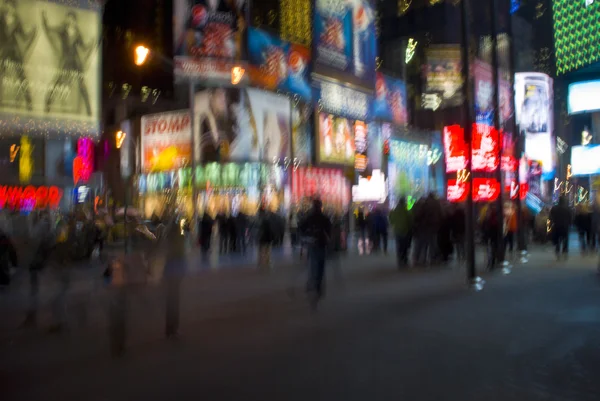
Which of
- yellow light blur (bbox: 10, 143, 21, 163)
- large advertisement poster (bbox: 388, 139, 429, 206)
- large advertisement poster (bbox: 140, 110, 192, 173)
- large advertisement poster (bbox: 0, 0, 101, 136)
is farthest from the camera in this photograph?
large advertisement poster (bbox: 388, 139, 429, 206)

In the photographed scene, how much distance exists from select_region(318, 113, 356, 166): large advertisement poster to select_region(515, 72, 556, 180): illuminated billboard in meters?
16.4

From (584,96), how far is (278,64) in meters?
33.5

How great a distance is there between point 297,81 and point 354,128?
756cm

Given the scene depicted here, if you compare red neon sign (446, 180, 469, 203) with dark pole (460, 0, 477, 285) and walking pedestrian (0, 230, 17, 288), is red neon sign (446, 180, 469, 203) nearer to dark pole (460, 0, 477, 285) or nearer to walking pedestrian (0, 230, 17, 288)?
dark pole (460, 0, 477, 285)

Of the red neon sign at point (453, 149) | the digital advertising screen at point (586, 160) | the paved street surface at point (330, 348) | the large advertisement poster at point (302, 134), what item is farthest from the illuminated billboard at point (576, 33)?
the paved street surface at point (330, 348)

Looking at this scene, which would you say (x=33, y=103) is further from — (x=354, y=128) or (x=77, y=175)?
(x=354, y=128)

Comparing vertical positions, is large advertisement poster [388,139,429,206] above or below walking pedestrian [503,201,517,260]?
above

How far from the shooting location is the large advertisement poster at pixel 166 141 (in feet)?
113

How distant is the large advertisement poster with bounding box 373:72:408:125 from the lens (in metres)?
46.5

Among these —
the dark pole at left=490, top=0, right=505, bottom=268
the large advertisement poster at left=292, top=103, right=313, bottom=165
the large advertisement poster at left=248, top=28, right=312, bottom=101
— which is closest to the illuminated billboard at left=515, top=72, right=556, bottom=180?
the large advertisement poster at left=292, top=103, right=313, bottom=165

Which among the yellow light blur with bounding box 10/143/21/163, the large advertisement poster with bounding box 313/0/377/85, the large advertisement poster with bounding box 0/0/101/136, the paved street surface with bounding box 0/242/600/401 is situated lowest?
the paved street surface with bounding box 0/242/600/401

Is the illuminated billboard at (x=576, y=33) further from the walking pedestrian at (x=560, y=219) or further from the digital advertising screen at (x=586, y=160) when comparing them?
the walking pedestrian at (x=560, y=219)

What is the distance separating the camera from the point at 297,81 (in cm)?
3669

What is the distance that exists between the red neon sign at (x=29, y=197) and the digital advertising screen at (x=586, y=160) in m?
45.0
